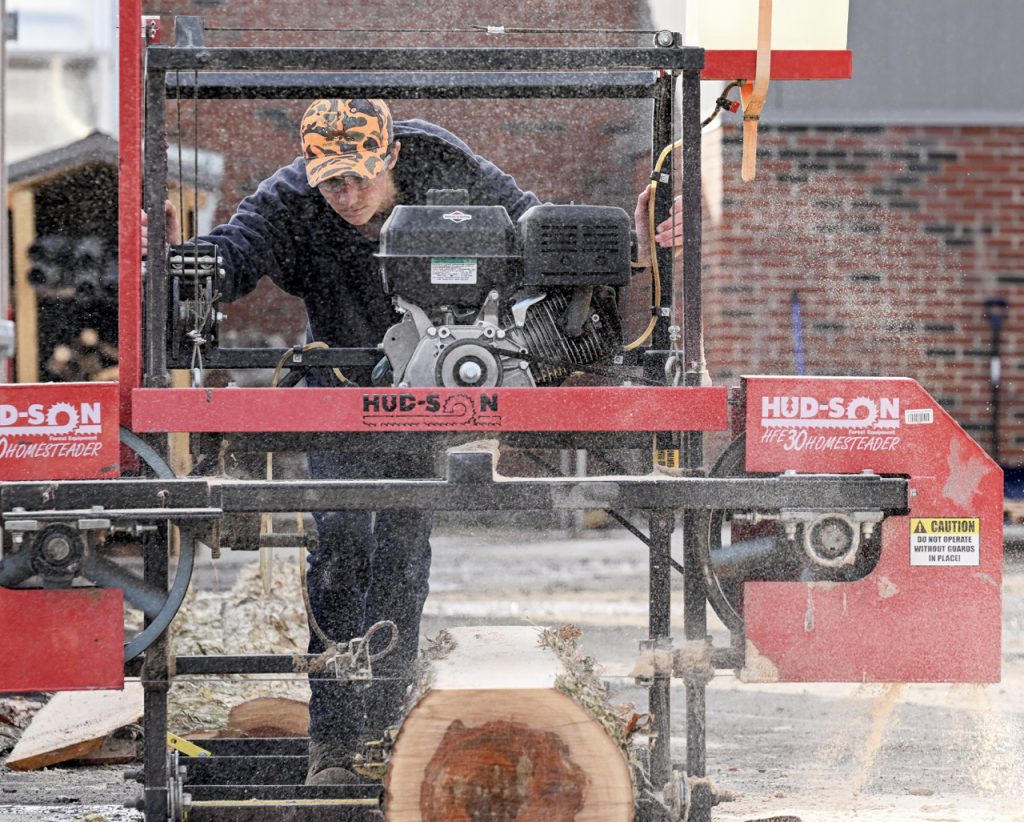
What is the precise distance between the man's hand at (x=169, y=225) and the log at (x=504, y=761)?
1.33 meters

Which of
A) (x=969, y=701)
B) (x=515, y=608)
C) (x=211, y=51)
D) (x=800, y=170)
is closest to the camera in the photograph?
(x=211, y=51)

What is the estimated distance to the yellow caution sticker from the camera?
384cm

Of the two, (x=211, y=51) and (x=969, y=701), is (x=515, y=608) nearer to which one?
(x=969, y=701)

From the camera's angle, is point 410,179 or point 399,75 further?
point 410,179

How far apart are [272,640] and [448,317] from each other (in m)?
2.67

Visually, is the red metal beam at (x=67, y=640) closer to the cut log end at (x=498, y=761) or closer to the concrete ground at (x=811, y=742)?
the cut log end at (x=498, y=761)

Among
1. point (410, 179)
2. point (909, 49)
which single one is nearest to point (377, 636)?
point (410, 179)

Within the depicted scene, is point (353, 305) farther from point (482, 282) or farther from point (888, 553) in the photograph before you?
point (888, 553)

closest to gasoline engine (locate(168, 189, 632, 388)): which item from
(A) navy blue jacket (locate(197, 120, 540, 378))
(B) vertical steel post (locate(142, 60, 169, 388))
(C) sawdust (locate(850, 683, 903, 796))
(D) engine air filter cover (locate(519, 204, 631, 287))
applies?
(D) engine air filter cover (locate(519, 204, 631, 287))

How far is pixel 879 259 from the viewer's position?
10.3 metres

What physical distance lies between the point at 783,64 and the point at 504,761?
6.20ft

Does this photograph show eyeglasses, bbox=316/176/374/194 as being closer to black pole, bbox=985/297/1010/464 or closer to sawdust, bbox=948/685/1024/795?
sawdust, bbox=948/685/1024/795

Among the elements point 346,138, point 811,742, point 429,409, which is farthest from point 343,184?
point 811,742

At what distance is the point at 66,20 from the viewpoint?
10641 mm
